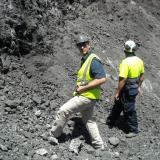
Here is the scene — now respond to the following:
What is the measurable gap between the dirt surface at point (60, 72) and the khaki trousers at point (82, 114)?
0.63ft

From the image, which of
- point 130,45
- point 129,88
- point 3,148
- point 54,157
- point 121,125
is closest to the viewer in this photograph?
point 3,148

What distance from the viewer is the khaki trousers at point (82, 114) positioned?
8.39 meters

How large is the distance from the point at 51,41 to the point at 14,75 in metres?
1.38

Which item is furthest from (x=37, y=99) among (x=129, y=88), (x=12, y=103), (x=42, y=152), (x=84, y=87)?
(x=129, y=88)

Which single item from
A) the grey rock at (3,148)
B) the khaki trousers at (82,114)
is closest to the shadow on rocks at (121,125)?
A: the khaki trousers at (82,114)

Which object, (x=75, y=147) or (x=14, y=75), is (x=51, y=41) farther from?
(x=75, y=147)

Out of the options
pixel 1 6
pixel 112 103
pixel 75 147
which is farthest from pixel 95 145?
pixel 1 6

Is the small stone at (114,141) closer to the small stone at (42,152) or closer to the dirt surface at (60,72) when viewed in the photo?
the dirt surface at (60,72)

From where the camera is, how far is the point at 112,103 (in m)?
10.4

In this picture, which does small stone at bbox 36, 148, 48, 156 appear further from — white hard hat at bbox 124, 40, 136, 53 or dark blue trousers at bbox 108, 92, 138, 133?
white hard hat at bbox 124, 40, 136, 53

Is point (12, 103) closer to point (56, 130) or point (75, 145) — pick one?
point (56, 130)

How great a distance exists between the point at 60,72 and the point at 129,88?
1.63m

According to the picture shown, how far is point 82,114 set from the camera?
8789 millimetres

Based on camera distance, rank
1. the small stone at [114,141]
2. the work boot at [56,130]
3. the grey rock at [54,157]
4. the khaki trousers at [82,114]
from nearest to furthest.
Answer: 1. the grey rock at [54,157]
2. the khaki trousers at [82,114]
3. the work boot at [56,130]
4. the small stone at [114,141]
